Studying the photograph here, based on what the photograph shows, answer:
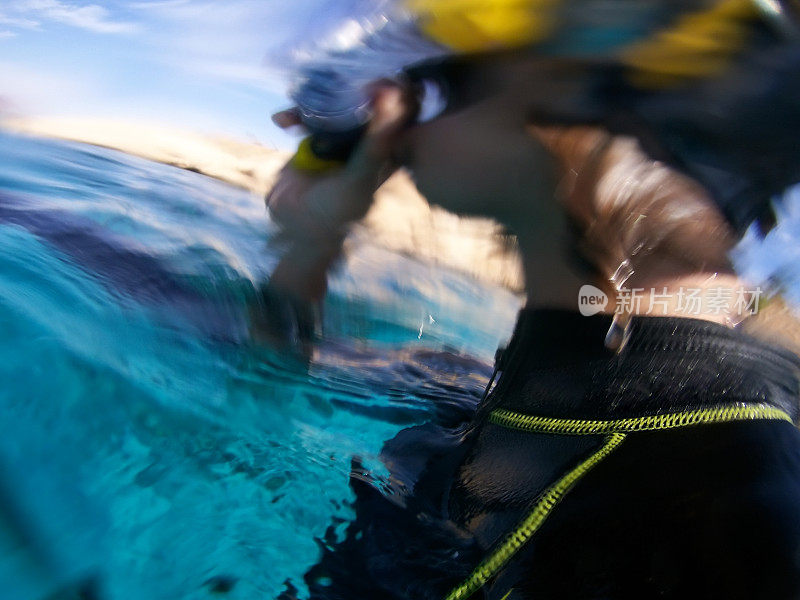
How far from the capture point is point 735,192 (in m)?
0.77

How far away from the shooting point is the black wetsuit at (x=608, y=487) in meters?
0.56

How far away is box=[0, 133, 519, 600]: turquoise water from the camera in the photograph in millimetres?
656

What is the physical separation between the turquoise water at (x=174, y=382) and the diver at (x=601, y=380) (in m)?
0.12

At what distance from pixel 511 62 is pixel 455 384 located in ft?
2.49

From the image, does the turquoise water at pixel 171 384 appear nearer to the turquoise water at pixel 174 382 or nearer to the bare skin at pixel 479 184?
the turquoise water at pixel 174 382

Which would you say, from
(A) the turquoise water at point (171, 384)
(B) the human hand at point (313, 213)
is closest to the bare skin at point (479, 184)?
(B) the human hand at point (313, 213)

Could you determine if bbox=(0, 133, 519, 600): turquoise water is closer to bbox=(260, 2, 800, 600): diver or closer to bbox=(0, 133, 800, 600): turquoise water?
bbox=(0, 133, 800, 600): turquoise water

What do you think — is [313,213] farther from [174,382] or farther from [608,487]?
[608,487]

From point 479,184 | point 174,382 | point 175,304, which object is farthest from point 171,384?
point 479,184

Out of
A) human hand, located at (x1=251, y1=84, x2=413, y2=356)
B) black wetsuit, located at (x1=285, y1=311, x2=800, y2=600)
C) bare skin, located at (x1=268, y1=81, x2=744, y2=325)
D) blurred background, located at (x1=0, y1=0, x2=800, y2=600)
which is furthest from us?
human hand, located at (x1=251, y1=84, x2=413, y2=356)

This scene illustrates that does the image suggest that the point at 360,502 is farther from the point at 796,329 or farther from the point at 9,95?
the point at 9,95

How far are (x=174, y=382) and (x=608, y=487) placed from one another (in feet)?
1.90

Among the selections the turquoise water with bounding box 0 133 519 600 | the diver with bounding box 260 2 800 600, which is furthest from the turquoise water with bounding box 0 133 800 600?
the diver with bounding box 260 2 800 600

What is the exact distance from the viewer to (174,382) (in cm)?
84
